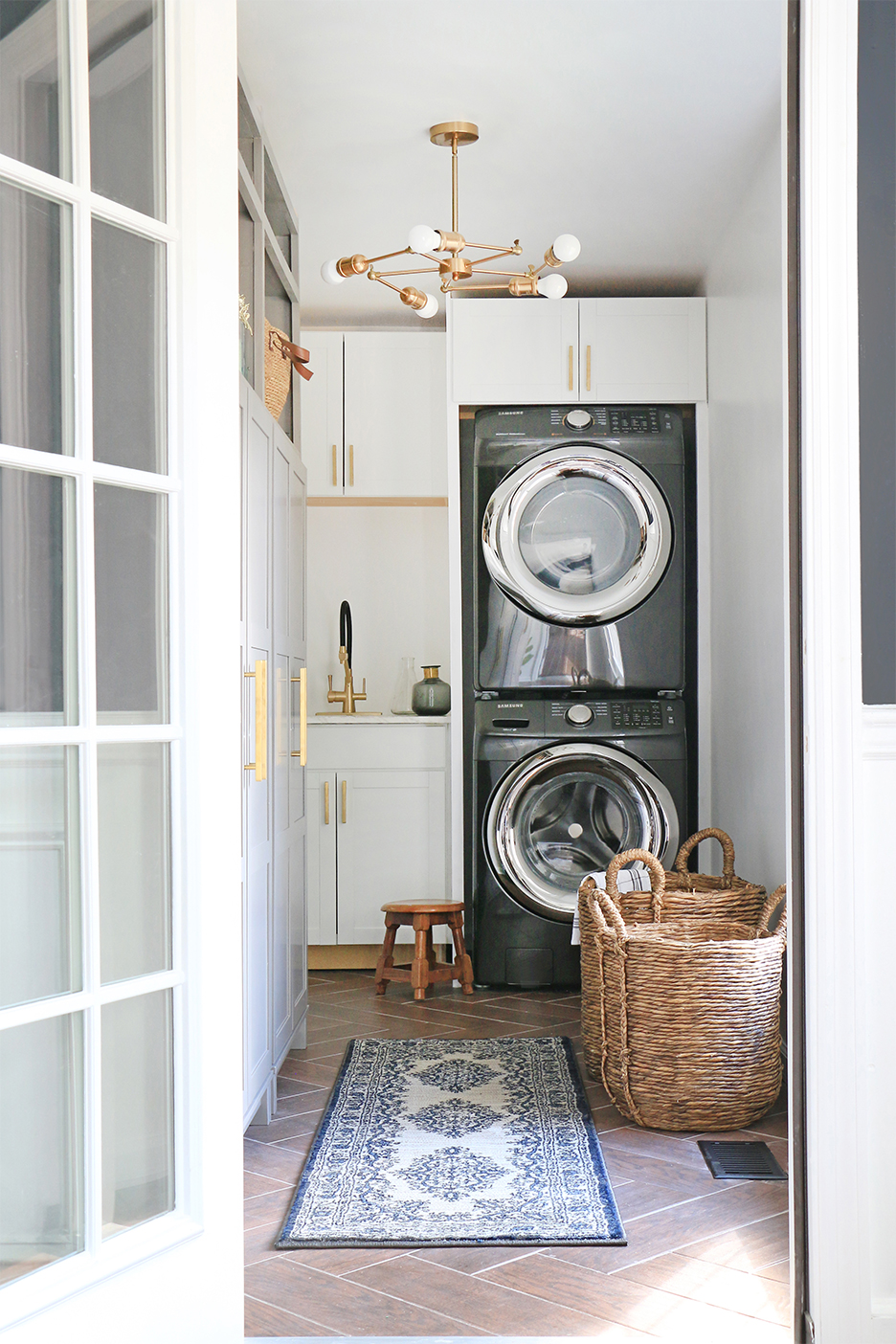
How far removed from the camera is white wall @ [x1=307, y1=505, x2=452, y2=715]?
4852 mm

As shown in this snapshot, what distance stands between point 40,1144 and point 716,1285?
114cm

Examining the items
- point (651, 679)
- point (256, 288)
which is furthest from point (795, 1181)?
point (651, 679)

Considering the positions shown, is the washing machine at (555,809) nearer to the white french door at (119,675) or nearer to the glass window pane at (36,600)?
the white french door at (119,675)

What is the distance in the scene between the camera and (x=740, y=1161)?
7.99 feet

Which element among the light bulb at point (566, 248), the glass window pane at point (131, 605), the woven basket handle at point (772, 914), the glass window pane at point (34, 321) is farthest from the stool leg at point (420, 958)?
the glass window pane at point (34, 321)

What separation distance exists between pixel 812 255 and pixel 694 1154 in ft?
6.08

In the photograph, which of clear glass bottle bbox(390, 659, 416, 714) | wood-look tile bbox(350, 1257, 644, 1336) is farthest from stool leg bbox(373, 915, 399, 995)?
wood-look tile bbox(350, 1257, 644, 1336)

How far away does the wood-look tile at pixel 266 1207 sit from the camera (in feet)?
7.11

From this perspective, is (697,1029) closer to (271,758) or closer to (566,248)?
(271,758)

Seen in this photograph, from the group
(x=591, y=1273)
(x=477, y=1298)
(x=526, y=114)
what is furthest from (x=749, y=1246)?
(x=526, y=114)

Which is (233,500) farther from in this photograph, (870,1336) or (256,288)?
(870,1336)

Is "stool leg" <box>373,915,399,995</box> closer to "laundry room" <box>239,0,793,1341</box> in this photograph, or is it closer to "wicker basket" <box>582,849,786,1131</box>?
"laundry room" <box>239,0,793,1341</box>

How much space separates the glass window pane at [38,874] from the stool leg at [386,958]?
2.53 m

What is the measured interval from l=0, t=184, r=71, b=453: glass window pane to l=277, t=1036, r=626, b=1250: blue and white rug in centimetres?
147
